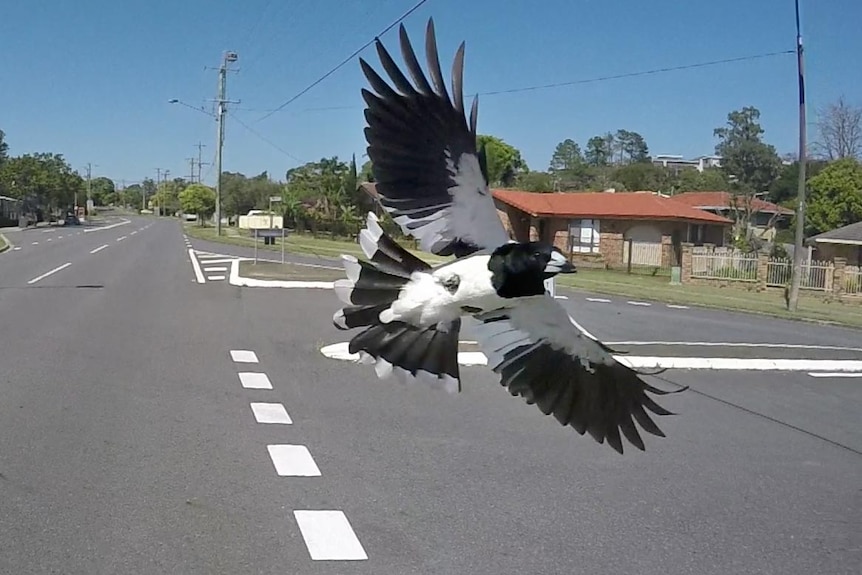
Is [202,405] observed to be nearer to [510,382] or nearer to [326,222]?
[510,382]

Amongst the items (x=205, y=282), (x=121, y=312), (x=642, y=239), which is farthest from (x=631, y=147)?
(x=121, y=312)

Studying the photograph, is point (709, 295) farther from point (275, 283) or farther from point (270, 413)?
point (270, 413)

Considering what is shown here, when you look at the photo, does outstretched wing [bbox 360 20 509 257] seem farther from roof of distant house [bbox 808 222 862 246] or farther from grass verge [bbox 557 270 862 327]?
roof of distant house [bbox 808 222 862 246]

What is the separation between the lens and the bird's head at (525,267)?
80.8 inches

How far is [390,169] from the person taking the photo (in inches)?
101

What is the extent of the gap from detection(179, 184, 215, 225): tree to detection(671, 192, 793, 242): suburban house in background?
4750 cm

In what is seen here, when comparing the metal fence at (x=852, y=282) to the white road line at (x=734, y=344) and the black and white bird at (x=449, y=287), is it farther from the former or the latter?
the black and white bird at (x=449, y=287)

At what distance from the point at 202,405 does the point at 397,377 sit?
6.46 meters

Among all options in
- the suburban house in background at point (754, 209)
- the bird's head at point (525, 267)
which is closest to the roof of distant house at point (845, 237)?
the suburban house in background at point (754, 209)

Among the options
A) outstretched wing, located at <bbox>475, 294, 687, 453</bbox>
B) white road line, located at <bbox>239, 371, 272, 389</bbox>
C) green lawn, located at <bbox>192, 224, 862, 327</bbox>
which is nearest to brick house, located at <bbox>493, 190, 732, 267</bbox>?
green lawn, located at <bbox>192, 224, 862, 327</bbox>

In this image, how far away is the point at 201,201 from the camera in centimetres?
8500

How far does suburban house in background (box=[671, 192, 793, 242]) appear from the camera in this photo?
137 ft

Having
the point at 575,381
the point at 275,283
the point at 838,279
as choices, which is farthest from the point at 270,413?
the point at 838,279

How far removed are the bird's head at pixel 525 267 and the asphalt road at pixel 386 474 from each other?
120 inches
